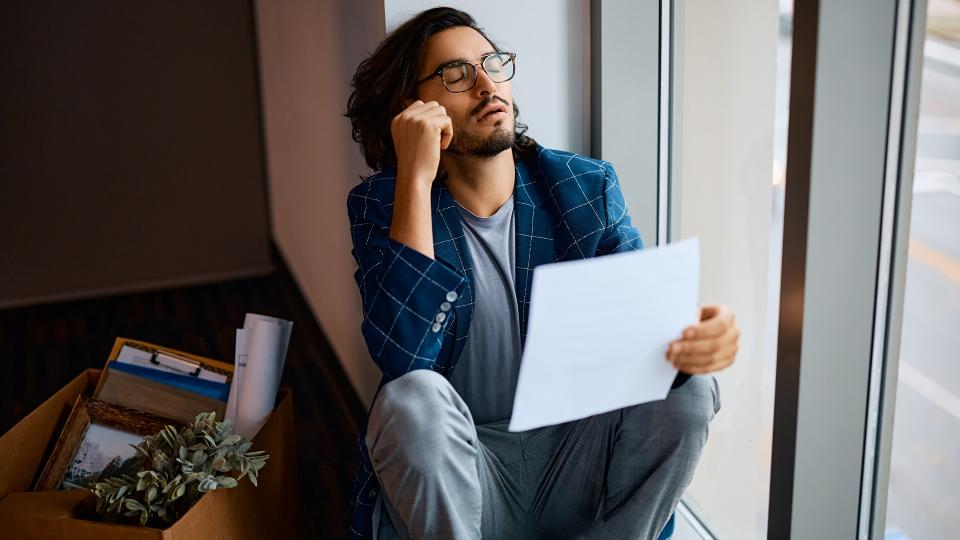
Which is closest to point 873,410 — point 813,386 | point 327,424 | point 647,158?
point 813,386

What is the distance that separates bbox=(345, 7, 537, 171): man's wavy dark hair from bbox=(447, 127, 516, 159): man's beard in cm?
14

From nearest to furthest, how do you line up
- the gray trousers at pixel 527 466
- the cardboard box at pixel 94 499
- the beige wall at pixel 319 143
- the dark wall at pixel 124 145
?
the gray trousers at pixel 527 466
the cardboard box at pixel 94 499
the beige wall at pixel 319 143
the dark wall at pixel 124 145

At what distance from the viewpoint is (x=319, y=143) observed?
2633mm

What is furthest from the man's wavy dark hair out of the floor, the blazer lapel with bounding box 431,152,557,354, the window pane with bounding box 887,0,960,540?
the floor

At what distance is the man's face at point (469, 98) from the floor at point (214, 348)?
96 cm

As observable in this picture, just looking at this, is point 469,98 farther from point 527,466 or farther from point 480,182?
point 527,466

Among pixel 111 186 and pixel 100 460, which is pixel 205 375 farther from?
pixel 111 186

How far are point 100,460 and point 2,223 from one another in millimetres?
2348

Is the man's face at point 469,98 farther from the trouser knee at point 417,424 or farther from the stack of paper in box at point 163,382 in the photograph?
the stack of paper in box at point 163,382

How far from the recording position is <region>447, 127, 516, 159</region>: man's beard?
148cm

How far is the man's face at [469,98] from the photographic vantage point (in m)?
1.48

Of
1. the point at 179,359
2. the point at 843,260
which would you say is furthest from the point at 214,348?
the point at 843,260

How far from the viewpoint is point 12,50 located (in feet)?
11.3

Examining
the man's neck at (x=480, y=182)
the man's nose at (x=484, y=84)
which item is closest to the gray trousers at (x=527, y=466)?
the man's neck at (x=480, y=182)
